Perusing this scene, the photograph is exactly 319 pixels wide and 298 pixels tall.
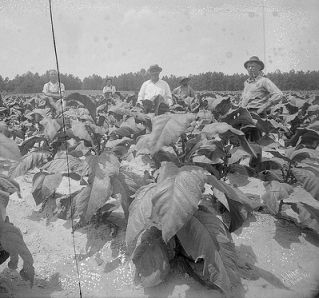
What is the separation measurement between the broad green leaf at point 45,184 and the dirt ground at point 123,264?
0.92 feet

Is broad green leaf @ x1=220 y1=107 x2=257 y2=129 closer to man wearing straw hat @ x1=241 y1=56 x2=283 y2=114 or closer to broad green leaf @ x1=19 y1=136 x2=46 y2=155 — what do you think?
broad green leaf @ x1=19 y1=136 x2=46 y2=155

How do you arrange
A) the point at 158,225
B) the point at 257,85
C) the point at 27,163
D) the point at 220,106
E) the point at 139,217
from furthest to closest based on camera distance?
the point at 257,85 < the point at 220,106 < the point at 27,163 < the point at 158,225 < the point at 139,217

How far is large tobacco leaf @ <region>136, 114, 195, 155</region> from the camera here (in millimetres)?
1477

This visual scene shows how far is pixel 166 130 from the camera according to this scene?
1.49 metres

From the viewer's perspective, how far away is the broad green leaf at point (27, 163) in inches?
86.8

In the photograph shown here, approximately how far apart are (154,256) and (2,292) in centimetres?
76

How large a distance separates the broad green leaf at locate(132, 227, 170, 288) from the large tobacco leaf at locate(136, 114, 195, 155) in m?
0.55

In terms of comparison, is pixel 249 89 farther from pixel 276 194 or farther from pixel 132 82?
pixel 132 82

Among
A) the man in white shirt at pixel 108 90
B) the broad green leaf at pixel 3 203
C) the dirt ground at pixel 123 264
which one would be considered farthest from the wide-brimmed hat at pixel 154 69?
the broad green leaf at pixel 3 203

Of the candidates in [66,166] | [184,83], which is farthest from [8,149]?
[184,83]

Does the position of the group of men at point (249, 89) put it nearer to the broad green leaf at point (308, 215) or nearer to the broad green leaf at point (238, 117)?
the broad green leaf at point (238, 117)

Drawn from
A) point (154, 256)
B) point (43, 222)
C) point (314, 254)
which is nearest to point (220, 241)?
point (154, 256)

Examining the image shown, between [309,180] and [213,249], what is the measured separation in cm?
86

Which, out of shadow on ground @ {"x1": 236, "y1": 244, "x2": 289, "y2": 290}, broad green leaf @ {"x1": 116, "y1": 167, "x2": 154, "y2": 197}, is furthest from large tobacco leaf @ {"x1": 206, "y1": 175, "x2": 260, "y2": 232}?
broad green leaf @ {"x1": 116, "y1": 167, "x2": 154, "y2": 197}
